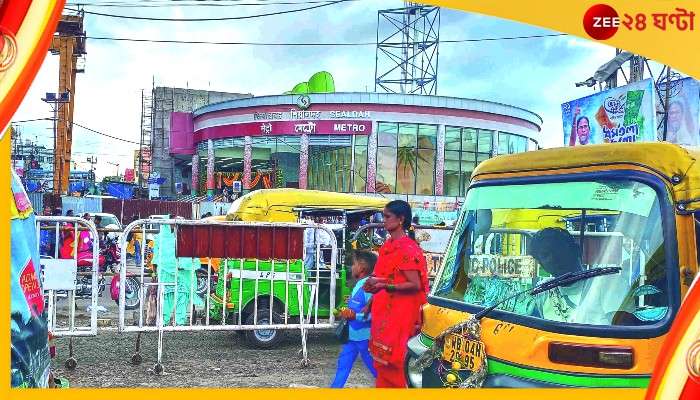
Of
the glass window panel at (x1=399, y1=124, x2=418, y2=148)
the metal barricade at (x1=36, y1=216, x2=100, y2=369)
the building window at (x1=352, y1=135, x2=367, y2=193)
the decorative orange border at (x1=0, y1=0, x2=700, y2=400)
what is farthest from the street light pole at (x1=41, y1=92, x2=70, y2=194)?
the glass window panel at (x1=399, y1=124, x2=418, y2=148)

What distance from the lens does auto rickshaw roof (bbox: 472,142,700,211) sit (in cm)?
219

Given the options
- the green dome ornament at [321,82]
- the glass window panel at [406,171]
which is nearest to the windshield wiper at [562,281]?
the glass window panel at [406,171]

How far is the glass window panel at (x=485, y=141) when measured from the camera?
3.07 m

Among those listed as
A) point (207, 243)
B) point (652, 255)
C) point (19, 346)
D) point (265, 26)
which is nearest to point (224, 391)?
point (19, 346)

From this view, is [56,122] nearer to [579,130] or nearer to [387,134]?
[387,134]

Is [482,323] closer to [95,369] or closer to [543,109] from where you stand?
[543,109]

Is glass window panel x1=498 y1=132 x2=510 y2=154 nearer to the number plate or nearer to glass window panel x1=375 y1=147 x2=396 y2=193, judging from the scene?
glass window panel x1=375 y1=147 x2=396 y2=193

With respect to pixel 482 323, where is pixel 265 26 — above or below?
above

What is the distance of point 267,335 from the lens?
470 cm

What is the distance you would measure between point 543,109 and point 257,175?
1.45 m

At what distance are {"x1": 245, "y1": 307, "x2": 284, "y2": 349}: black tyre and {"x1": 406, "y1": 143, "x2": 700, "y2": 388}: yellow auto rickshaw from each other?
208cm

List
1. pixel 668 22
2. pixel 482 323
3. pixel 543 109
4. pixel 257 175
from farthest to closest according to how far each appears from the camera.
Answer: pixel 257 175, pixel 543 109, pixel 668 22, pixel 482 323

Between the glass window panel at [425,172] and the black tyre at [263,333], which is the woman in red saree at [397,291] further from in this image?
the black tyre at [263,333]

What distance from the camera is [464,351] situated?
249 centimetres
